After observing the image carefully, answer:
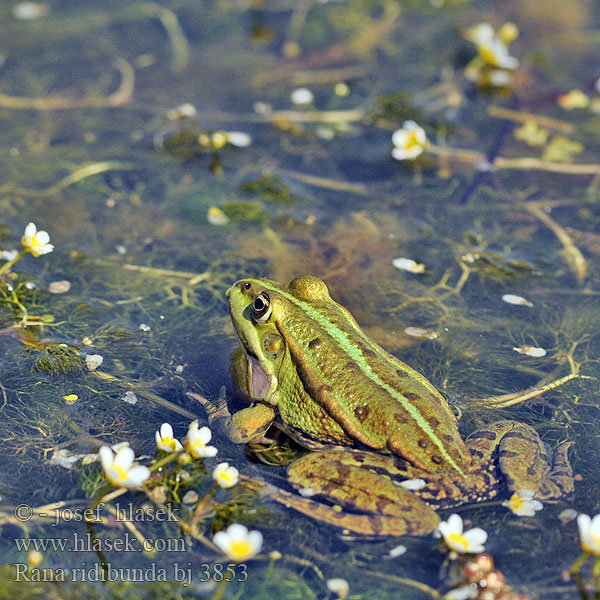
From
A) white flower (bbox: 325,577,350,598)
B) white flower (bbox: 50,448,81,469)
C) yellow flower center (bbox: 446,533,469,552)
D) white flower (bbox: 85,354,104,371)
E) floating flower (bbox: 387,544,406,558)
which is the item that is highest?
yellow flower center (bbox: 446,533,469,552)

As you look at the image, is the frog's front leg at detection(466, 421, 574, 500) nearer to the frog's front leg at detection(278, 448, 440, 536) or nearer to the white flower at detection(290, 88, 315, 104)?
the frog's front leg at detection(278, 448, 440, 536)

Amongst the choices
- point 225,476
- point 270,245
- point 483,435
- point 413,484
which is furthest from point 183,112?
point 413,484

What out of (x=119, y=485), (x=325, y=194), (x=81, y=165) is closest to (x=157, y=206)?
(x=81, y=165)

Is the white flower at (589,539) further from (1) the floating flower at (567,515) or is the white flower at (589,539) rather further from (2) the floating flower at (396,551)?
(2) the floating flower at (396,551)

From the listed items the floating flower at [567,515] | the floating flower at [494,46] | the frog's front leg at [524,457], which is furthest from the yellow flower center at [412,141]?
the floating flower at [567,515]

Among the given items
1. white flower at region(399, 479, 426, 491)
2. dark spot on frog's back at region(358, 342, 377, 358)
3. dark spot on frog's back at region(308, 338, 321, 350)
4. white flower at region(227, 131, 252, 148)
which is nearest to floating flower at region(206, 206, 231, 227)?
white flower at region(227, 131, 252, 148)

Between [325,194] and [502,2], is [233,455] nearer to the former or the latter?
[325,194]
